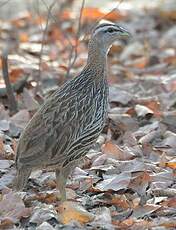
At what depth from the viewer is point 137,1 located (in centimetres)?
1470

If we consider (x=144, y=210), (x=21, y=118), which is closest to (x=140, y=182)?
(x=144, y=210)

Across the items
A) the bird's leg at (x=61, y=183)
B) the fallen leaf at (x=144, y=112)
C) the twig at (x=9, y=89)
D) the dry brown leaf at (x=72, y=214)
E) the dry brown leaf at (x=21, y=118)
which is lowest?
the dry brown leaf at (x=72, y=214)

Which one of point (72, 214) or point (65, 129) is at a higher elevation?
point (65, 129)

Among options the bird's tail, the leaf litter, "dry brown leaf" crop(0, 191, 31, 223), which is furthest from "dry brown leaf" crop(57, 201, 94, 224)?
the bird's tail

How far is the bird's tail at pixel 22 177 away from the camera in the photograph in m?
6.29

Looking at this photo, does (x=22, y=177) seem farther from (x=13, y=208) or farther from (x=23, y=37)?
(x=23, y=37)

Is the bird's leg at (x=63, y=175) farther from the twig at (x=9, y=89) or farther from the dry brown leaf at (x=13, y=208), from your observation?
the twig at (x=9, y=89)

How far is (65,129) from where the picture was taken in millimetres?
6457

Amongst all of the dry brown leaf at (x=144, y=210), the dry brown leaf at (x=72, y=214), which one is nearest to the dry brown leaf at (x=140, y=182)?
the dry brown leaf at (x=144, y=210)

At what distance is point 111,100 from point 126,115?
25.0 inches

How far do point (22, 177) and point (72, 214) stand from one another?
2.22ft

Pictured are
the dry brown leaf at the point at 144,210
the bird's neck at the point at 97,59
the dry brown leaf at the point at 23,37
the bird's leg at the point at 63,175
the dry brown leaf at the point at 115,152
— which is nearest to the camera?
the dry brown leaf at the point at 144,210

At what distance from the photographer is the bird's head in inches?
277

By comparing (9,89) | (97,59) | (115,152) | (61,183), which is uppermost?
(97,59)
